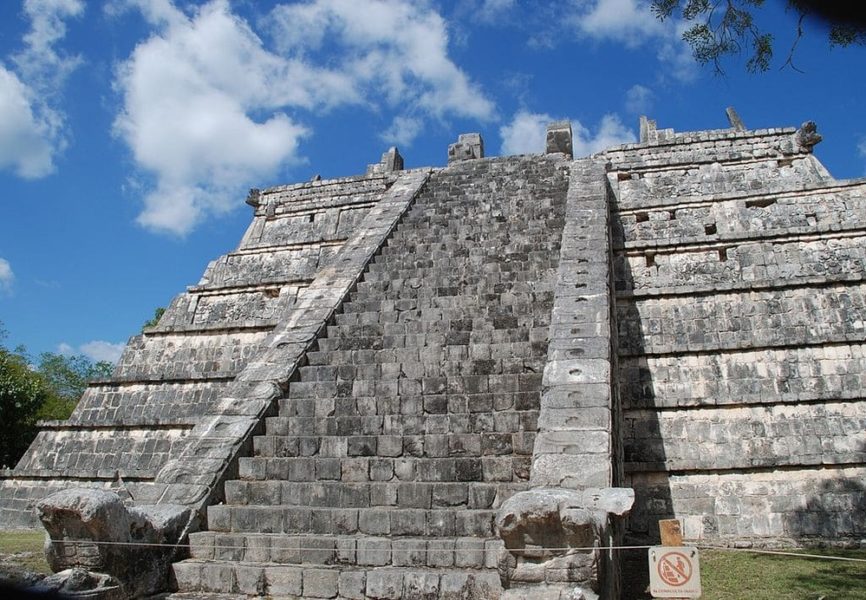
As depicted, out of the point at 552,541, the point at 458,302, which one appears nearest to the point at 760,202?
the point at 458,302

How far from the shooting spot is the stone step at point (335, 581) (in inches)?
200

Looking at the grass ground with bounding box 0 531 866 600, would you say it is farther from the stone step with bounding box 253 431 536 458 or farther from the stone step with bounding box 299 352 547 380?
the stone step with bounding box 299 352 547 380

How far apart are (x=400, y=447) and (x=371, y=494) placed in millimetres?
681

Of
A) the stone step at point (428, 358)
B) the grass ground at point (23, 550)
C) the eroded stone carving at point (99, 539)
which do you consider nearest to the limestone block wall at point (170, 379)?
the grass ground at point (23, 550)

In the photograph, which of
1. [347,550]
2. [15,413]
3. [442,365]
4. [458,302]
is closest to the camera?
[347,550]

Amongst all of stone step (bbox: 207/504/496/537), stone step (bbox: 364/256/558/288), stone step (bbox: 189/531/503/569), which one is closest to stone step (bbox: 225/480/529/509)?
stone step (bbox: 207/504/496/537)

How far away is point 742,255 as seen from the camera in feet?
35.2

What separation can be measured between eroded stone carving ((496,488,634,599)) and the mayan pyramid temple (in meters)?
0.02

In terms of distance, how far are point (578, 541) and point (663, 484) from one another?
456cm

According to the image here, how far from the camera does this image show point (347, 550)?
5.69 m

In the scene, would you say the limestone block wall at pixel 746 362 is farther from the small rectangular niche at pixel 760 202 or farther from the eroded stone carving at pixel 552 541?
the eroded stone carving at pixel 552 541

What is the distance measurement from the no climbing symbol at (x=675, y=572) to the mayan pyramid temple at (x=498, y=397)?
34 centimetres

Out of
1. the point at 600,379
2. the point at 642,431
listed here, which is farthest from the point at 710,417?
the point at 600,379

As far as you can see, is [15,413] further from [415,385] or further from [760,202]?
[760,202]
